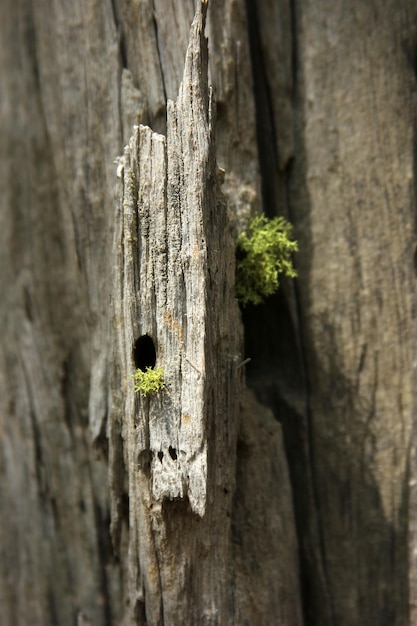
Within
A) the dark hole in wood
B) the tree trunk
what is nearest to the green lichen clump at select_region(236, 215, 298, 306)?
the tree trunk

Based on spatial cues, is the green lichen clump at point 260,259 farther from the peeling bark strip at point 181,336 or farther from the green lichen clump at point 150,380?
the green lichen clump at point 150,380

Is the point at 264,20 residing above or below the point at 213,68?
above

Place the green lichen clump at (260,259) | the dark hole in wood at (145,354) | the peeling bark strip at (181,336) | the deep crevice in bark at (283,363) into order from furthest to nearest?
the deep crevice in bark at (283,363) → the green lichen clump at (260,259) → the dark hole in wood at (145,354) → the peeling bark strip at (181,336)

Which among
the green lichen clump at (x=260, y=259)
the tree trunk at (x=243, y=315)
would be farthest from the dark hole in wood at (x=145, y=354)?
the green lichen clump at (x=260, y=259)

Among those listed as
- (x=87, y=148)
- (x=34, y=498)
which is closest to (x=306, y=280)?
(x=87, y=148)

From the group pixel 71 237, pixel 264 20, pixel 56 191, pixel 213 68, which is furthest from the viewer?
pixel 56 191

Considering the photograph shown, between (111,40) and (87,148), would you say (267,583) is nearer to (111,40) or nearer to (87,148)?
(87,148)

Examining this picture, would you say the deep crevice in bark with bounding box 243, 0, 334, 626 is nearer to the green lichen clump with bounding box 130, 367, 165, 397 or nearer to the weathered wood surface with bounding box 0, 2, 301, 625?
the weathered wood surface with bounding box 0, 2, 301, 625
